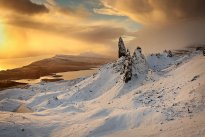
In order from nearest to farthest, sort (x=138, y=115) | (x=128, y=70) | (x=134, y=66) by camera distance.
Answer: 1. (x=138, y=115)
2. (x=128, y=70)
3. (x=134, y=66)

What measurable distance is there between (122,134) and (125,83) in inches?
905

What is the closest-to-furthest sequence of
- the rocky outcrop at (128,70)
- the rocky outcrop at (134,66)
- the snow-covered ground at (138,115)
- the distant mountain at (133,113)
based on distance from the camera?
the snow-covered ground at (138,115) < the distant mountain at (133,113) < the rocky outcrop at (128,70) < the rocky outcrop at (134,66)

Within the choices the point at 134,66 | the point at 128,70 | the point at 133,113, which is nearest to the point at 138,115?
the point at 133,113

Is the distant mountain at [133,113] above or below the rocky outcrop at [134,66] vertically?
below

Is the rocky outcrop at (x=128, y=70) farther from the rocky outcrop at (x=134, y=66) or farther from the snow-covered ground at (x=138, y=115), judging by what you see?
the snow-covered ground at (x=138, y=115)

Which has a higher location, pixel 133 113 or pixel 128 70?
pixel 128 70

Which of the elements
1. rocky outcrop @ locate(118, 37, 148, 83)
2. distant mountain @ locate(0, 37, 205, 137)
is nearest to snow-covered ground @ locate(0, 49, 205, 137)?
distant mountain @ locate(0, 37, 205, 137)

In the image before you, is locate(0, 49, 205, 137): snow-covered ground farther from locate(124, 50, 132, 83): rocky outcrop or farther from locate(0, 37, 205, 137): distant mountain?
locate(124, 50, 132, 83): rocky outcrop

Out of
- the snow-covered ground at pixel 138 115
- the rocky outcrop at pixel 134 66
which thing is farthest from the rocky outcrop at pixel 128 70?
the snow-covered ground at pixel 138 115

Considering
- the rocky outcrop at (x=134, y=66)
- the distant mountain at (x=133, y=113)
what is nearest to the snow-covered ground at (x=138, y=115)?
the distant mountain at (x=133, y=113)

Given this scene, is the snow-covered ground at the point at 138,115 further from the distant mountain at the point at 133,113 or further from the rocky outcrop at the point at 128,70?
the rocky outcrop at the point at 128,70

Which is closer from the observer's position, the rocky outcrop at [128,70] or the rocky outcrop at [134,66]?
the rocky outcrop at [128,70]

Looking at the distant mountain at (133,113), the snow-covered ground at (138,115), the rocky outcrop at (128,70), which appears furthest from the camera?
the rocky outcrop at (128,70)

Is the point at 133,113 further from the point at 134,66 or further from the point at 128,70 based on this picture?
the point at 134,66
